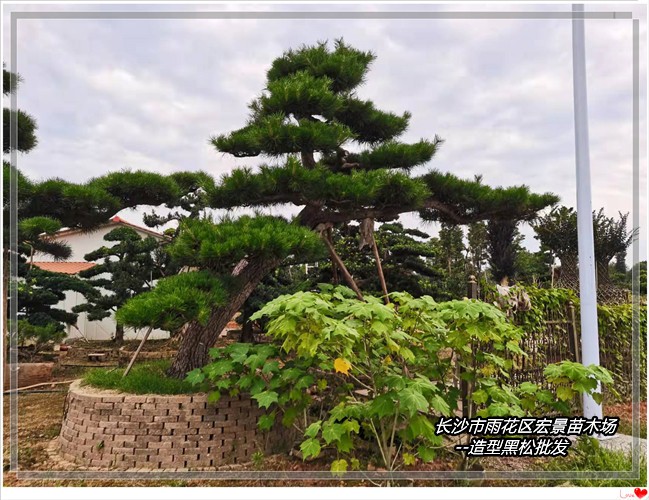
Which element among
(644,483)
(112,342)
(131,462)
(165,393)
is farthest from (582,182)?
(112,342)

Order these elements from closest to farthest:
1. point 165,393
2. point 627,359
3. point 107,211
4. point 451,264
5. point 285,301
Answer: point 285,301, point 165,393, point 107,211, point 627,359, point 451,264

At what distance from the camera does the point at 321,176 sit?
8.28ft

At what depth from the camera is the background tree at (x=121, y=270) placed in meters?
4.32

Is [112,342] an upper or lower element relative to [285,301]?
lower

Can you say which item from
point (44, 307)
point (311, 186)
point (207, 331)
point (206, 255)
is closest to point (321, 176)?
point (311, 186)

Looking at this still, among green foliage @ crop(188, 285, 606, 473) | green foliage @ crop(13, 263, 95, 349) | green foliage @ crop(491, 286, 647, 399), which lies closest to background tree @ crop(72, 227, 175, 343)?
green foliage @ crop(13, 263, 95, 349)

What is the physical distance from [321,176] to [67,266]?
3823mm

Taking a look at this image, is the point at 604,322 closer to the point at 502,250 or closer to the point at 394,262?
the point at 502,250

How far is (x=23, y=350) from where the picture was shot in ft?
14.8

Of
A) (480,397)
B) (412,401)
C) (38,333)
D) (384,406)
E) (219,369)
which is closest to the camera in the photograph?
(412,401)

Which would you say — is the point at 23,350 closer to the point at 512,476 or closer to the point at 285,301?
the point at 285,301

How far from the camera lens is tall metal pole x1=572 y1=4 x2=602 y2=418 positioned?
2135 millimetres

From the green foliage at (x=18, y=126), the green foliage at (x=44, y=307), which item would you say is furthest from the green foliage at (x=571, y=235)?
the green foliage at (x=44, y=307)

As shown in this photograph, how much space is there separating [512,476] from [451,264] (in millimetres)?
2241
